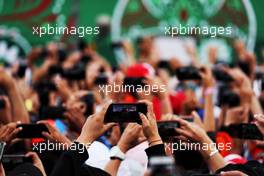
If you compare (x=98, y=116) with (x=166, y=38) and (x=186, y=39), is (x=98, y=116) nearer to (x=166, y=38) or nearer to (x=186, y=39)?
(x=186, y=39)

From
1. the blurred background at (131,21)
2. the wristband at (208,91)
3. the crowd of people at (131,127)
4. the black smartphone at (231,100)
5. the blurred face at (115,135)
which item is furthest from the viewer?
the blurred background at (131,21)

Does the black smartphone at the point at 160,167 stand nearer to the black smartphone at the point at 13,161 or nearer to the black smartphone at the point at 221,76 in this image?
the black smartphone at the point at 13,161

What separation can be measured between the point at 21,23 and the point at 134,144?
788 cm

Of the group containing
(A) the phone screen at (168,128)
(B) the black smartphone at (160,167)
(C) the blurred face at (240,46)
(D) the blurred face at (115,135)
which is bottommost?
(D) the blurred face at (115,135)

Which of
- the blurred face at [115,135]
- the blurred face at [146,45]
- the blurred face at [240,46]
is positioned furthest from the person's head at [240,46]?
the blurred face at [115,135]

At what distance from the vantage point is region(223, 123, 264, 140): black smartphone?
4.73m

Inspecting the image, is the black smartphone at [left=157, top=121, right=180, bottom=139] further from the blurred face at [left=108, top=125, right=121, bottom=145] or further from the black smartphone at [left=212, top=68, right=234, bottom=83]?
the black smartphone at [left=212, top=68, right=234, bottom=83]

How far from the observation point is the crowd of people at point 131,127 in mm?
4230

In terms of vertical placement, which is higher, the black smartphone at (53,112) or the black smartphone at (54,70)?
the black smartphone at (54,70)

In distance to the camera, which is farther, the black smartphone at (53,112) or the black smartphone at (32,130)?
the black smartphone at (53,112)

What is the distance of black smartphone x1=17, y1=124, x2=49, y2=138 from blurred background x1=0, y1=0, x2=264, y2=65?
211 inches

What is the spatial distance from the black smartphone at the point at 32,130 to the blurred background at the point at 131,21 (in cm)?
536

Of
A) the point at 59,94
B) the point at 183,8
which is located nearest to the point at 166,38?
the point at 183,8

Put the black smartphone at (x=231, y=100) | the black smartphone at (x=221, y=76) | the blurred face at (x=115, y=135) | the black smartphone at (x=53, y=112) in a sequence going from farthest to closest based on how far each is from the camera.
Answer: the black smartphone at (x=221, y=76), the black smartphone at (x=231, y=100), the black smartphone at (x=53, y=112), the blurred face at (x=115, y=135)
